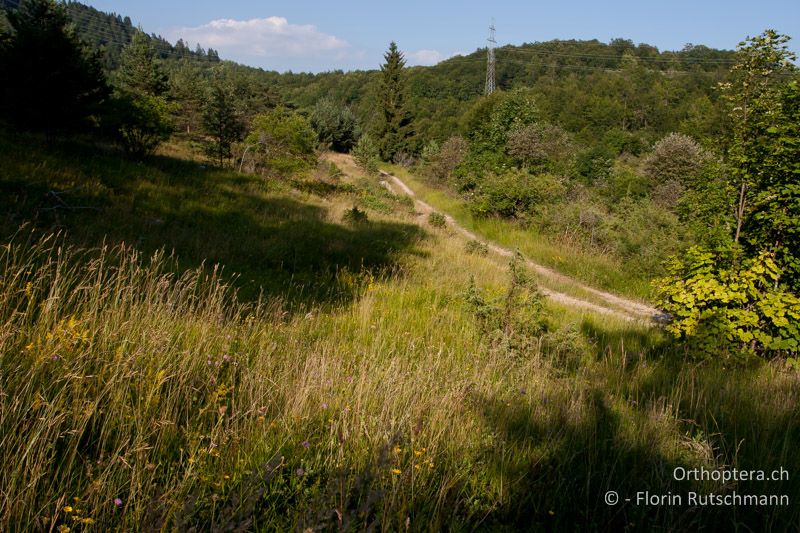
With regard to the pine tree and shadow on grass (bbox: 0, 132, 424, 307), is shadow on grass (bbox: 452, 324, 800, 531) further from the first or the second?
the pine tree

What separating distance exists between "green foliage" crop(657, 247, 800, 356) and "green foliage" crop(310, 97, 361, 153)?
2114 inches

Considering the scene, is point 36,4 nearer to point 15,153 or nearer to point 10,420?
point 15,153

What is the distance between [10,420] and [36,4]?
24953 mm

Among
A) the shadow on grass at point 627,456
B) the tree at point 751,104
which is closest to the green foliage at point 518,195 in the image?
the tree at point 751,104

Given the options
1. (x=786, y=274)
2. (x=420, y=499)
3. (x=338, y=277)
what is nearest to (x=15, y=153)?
(x=338, y=277)

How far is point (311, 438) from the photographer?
2.34 m

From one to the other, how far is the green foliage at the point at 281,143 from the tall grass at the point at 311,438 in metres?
15.8

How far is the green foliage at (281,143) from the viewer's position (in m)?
18.3

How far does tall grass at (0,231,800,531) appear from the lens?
180cm

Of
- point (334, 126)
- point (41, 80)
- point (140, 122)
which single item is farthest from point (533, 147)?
point (334, 126)

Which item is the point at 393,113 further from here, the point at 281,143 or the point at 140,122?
the point at 140,122

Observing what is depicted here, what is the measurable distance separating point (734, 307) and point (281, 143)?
17.1 m

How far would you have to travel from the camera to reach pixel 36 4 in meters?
18.7

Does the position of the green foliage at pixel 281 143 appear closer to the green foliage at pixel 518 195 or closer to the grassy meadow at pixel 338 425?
the green foliage at pixel 518 195
